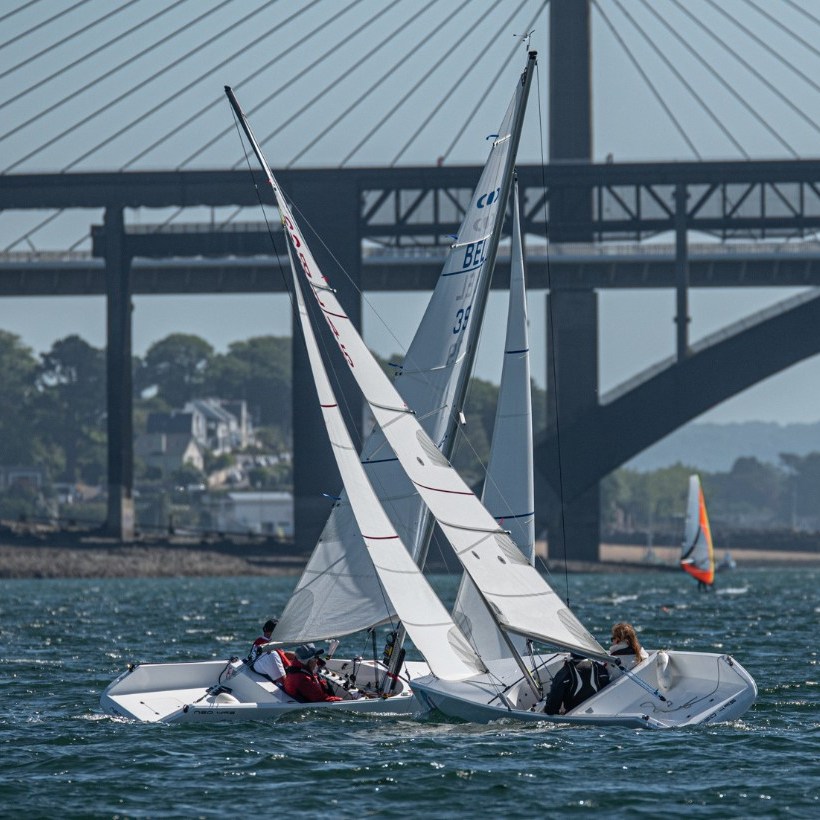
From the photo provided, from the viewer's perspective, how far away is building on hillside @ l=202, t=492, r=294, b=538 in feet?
401

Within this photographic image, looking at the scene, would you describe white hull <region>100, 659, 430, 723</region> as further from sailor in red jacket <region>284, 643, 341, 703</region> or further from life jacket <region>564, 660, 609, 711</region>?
life jacket <region>564, 660, 609, 711</region>

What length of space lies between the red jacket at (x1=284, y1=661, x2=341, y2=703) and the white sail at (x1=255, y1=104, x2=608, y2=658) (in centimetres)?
196

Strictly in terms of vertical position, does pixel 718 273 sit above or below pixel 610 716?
above

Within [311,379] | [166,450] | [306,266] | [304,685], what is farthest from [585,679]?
[166,450]

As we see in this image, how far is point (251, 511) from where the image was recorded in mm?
124750

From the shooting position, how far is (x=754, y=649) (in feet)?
80.2

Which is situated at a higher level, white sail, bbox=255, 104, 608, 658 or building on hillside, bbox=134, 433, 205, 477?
building on hillside, bbox=134, 433, 205, 477

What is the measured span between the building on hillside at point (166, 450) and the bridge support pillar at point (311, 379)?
80.7 m

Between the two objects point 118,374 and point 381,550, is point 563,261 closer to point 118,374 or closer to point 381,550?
point 118,374

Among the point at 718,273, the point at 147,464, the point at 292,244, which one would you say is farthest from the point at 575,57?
the point at 147,464

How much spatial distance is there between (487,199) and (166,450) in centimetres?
12633

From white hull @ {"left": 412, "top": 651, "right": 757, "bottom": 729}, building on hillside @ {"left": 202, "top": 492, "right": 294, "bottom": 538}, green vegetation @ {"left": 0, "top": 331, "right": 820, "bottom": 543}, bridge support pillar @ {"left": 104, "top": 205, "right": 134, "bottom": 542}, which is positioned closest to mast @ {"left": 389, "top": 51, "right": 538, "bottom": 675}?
white hull @ {"left": 412, "top": 651, "right": 757, "bottom": 729}

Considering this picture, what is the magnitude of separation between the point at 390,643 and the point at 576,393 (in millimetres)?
45817

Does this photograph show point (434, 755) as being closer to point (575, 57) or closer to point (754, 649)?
point (754, 649)
